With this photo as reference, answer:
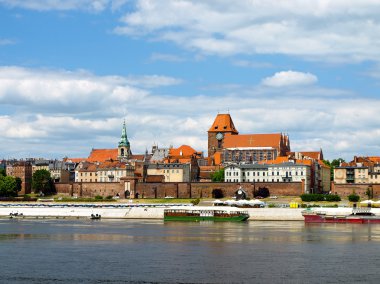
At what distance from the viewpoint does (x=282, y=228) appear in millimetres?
72688

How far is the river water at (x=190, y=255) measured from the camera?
40.3 meters

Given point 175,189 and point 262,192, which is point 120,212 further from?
point 175,189

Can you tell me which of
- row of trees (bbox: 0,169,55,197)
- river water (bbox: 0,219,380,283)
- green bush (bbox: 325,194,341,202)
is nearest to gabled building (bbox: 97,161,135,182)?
row of trees (bbox: 0,169,55,197)

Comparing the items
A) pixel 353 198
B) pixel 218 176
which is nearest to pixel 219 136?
pixel 218 176

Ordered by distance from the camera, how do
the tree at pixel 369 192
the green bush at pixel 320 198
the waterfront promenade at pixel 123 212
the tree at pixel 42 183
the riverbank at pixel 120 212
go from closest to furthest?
the waterfront promenade at pixel 123 212 < the riverbank at pixel 120 212 < the green bush at pixel 320 198 < the tree at pixel 369 192 < the tree at pixel 42 183

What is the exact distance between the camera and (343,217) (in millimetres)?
84312

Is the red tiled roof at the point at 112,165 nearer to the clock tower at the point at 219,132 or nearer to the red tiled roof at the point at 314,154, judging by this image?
the clock tower at the point at 219,132

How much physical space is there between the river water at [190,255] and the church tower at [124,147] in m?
102

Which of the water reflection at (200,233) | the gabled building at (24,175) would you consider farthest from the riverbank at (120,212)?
the gabled building at (24,175)

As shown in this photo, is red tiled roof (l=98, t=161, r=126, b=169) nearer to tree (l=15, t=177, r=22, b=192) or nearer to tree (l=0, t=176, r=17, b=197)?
tree (l=15, t=177, r=22, b=192)

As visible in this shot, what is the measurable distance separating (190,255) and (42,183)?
3737 inches

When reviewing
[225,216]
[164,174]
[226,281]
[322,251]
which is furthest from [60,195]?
[226,281]

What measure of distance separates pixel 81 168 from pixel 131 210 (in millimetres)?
65762

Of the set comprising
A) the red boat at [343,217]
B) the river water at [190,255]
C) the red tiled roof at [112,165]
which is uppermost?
the red tiled roof at [112,165]
